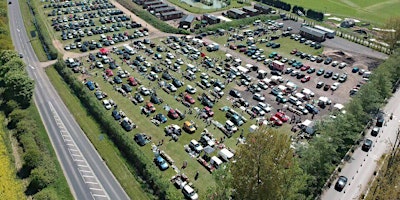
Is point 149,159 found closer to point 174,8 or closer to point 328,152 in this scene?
point 328,152

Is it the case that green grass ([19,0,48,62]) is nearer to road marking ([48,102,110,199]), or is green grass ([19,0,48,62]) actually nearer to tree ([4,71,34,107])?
tree ([4,71,34,107])

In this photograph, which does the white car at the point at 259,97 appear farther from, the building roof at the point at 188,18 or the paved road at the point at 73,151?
the building roof at the point at 188,18

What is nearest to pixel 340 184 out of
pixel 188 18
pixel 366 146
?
pixel 366 146

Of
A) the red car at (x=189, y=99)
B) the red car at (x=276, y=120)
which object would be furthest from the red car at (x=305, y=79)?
the red car at (x=189, y=99)

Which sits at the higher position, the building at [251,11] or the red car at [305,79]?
the building at [251,11]

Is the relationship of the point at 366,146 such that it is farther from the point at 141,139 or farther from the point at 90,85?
the point at 90,85
